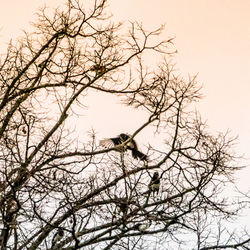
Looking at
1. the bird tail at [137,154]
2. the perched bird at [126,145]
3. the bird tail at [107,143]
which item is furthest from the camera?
the bird tail at [107,143]

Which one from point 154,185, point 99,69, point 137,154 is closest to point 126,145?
point 137,154

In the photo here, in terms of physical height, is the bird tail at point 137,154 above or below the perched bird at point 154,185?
above

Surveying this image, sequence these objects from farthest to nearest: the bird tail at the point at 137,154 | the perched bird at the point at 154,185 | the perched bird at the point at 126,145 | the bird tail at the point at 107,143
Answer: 1. the bird tail at the point at 107,143
2. the perched bird at the point at 126,145
3. the bird tail at the point at 137,154
4. the perched bird at the point at 154,185

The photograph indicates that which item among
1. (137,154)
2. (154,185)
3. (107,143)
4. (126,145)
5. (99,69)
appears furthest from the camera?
(107,143)

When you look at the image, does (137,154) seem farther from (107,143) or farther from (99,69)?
(99,69)

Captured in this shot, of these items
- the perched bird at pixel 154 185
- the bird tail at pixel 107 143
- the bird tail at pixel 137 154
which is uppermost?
the bird tail at pixel 107 143

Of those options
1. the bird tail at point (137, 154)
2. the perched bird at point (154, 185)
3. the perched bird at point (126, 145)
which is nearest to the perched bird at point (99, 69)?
the perched bird at point (126, 145)

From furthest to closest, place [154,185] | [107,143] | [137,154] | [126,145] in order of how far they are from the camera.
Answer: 1. [107,143]
2. [126,145]
3. [137,154]
4. [154,185]

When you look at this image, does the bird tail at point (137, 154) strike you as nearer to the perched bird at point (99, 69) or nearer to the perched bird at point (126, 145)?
the perched bird at point (126, 145)

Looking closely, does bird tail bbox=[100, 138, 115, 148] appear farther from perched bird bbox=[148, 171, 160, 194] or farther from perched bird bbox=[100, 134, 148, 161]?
perched bird bbox=[148, 171, 160, 194]

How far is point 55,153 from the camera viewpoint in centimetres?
788

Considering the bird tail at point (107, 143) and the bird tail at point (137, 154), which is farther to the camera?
the bird tail at point (107, 143)

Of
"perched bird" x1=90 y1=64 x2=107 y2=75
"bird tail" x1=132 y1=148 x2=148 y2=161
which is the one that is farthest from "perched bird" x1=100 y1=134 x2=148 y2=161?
"perched bird" x1=90 y1=64 x2=107 y2=75

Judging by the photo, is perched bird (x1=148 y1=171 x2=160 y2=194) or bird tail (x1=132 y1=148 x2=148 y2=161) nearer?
perched bird (x1=148 y1=171 x2=160 y2=194)
